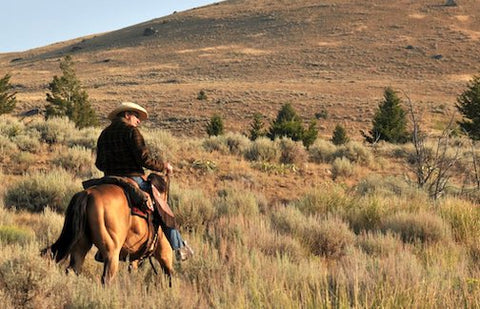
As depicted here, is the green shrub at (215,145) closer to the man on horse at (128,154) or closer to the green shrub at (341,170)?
the green shrub at (341,170)

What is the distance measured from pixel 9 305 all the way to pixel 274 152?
42.3ft

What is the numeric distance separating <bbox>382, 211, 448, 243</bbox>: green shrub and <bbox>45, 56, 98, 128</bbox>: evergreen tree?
77.1 feet

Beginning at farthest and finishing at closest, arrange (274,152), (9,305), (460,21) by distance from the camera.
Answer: (460,21)
(274,152)
(9,305)

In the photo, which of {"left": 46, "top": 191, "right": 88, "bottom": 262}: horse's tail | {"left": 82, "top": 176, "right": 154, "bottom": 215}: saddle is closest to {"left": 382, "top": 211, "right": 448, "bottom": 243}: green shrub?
{"left": 82, "top": 176, "right": 154, "bottom": 215}: saddle

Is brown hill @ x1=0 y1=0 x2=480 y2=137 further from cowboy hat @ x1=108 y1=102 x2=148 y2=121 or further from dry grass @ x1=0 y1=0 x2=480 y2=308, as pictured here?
cowboy hat @ x1=108 y1=102 x2=148 y2=121

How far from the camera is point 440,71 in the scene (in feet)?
226

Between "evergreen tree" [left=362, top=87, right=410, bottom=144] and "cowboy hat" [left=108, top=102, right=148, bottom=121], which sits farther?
"evergreen tree" [left=362, top=87, right=410, bottom=144]

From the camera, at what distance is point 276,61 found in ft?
249

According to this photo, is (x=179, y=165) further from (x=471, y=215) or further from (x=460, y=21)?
(x=460, y=21)

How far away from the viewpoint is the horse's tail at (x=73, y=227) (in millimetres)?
4508

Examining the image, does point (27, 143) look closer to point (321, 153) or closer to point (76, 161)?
point (76, 161)

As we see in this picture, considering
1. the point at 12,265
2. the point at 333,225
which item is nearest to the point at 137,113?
the point at 12,265

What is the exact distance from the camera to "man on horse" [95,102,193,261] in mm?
5266

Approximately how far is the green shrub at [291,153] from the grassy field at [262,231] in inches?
2.2
